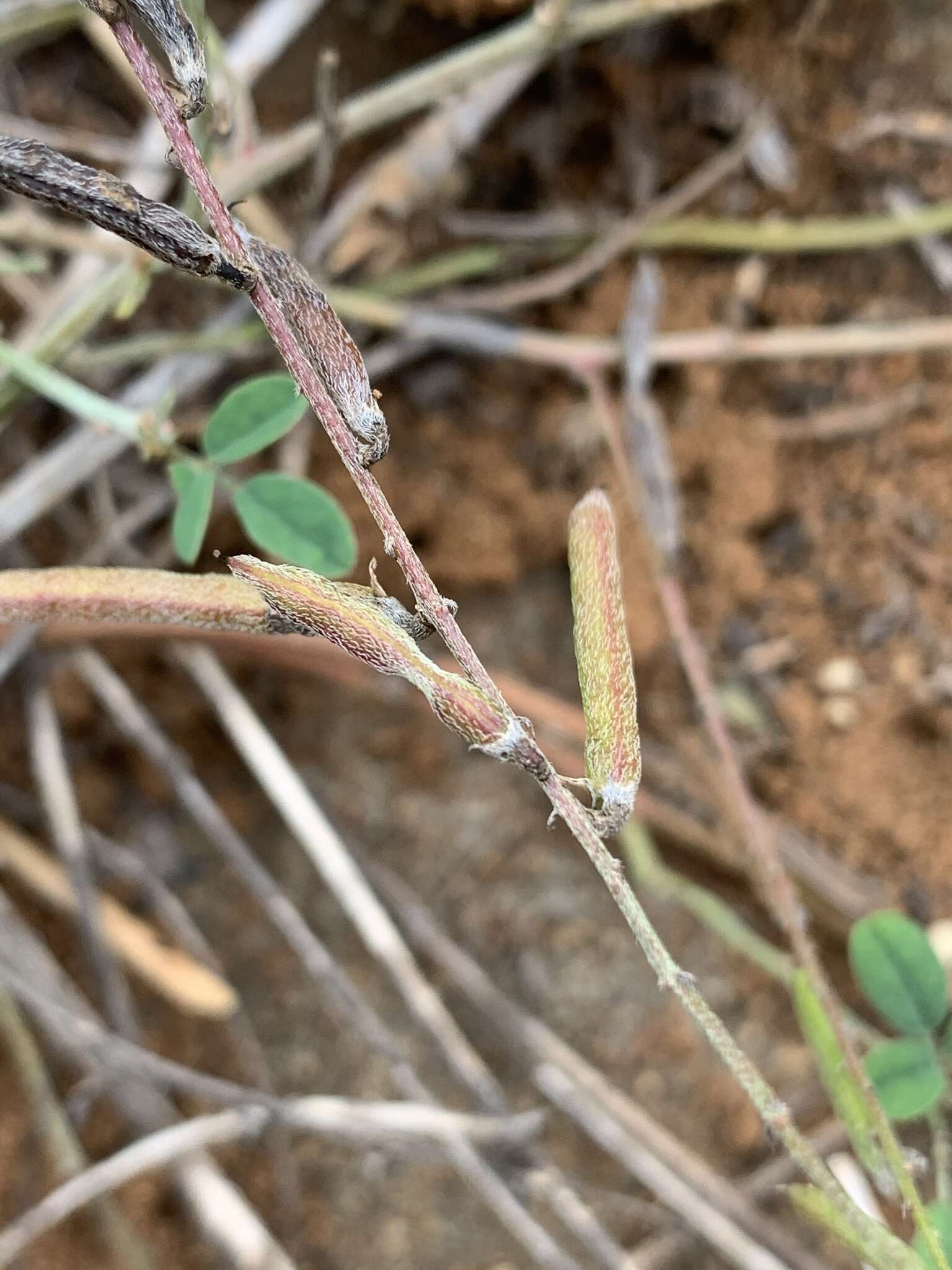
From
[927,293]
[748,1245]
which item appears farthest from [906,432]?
[748,1245]

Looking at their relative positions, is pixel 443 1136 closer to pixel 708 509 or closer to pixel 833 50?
pixel 708 509

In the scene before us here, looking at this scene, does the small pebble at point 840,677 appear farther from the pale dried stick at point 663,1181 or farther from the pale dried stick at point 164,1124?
the pale dried stick at point 164,1124

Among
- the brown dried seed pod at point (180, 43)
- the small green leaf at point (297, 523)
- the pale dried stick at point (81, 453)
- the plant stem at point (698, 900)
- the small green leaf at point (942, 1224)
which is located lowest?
the small green leaf at point (942, 1224)

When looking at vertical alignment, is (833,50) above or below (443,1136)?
above

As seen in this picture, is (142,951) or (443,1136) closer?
(443,1136)

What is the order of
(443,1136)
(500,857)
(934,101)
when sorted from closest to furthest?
(443,1136), (934,101), (500,857)

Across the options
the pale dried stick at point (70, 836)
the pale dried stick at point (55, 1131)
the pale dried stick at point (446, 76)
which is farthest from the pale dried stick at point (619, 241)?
the pale dried stick at point (55, 1131)

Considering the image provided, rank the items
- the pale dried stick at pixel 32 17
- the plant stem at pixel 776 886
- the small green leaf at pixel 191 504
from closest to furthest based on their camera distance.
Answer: the plant stem at pixel 776 886, the small green leaf at pixel 191 504, the pale dried stick at pixel 32 17

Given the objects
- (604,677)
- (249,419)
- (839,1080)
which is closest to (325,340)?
(604,677)

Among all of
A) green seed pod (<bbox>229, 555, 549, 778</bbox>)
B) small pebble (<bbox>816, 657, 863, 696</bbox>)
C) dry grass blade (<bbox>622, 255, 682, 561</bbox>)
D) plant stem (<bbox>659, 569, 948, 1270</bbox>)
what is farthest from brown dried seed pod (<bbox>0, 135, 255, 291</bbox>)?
small pebble (<bbox>816, 657, 863, 696</bbox>)
